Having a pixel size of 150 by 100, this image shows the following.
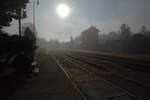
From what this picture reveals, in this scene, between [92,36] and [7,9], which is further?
[92,36]

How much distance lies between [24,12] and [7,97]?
18.9m

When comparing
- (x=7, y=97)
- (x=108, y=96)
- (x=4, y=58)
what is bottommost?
(x=7, y=97)

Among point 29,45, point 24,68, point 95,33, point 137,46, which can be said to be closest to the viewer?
point 24,68

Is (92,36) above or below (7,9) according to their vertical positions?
above

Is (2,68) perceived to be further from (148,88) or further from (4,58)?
(148,88)

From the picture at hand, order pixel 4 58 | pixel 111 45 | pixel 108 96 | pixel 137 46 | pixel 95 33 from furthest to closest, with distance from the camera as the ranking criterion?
pixel 95 33 → pixel 111 45 → pixel 137 46 → pixel 4 58 → pixel 108 96

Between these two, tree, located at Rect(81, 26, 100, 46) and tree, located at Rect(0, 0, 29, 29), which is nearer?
tree, located at Rect(0, 0, 29, 29)

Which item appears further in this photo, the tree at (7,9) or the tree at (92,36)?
the tree at (92,36)

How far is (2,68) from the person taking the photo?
11.2m

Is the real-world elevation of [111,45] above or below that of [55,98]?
above

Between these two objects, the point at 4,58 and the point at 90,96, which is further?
the point at 4,58

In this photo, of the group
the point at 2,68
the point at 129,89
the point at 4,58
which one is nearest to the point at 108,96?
the point at 129,89

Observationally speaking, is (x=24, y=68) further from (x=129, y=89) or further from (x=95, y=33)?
(x=95, y=33)

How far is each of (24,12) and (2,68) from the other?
13.3m
